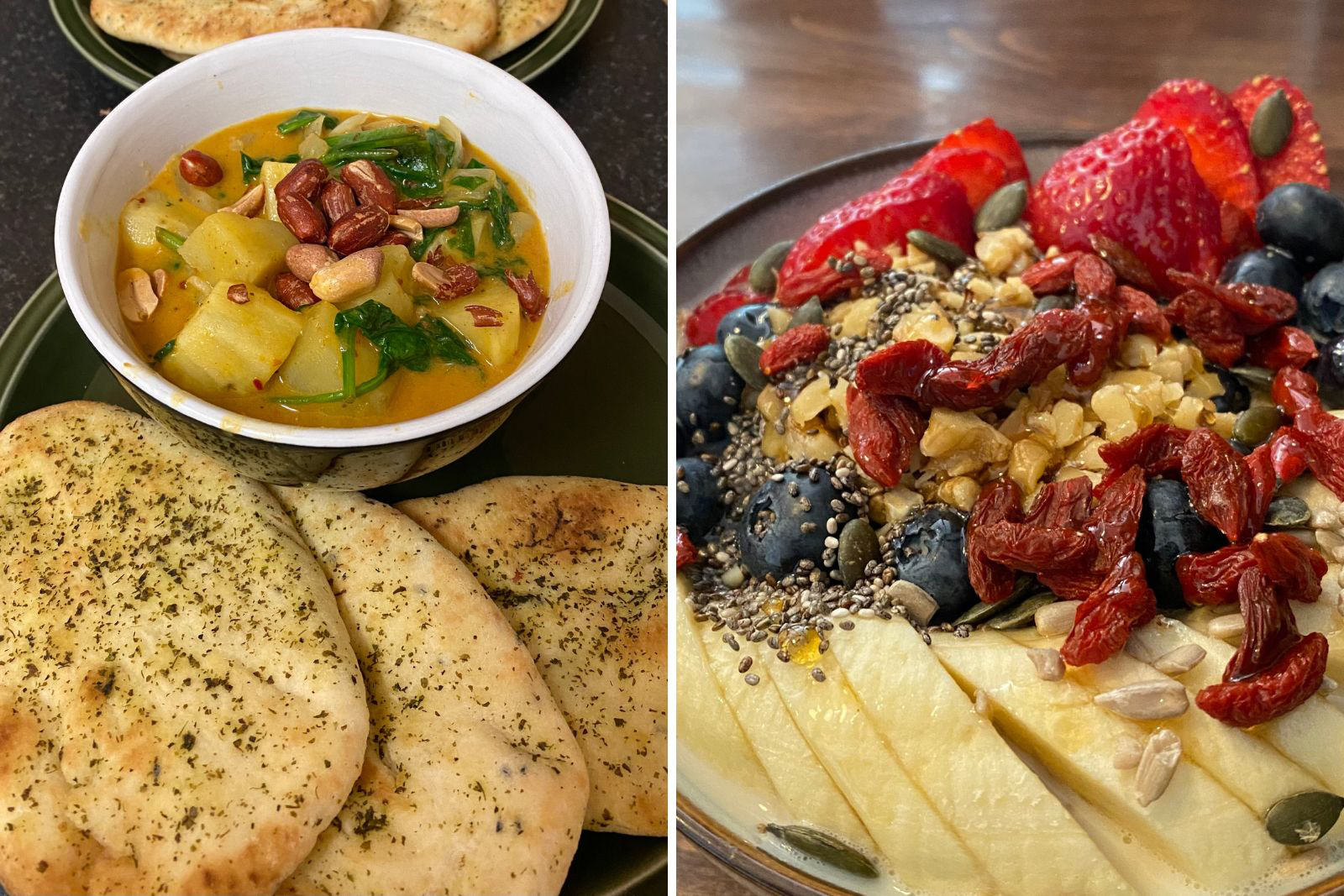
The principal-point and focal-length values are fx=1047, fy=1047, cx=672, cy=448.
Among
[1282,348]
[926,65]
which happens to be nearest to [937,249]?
[1282,348]

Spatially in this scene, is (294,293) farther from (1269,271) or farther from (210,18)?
(1269,271)

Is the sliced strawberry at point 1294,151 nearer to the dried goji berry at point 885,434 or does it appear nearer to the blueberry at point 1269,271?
the blueberry at point 1269,271

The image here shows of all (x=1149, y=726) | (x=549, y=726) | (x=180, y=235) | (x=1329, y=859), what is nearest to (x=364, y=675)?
(x=549, y=726)

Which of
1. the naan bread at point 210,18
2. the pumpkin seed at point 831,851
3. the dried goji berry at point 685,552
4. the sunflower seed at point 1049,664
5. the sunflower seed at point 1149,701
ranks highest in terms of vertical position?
the naan bread at point 210,18

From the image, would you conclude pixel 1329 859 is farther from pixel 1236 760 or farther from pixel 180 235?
pixel 180 235

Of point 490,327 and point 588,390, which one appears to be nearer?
point 490,327

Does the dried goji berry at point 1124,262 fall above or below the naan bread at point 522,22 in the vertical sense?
below

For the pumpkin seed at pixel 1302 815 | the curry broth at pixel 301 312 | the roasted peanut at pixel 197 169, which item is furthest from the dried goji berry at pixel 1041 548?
the roasted peanut at pixel 197 169
